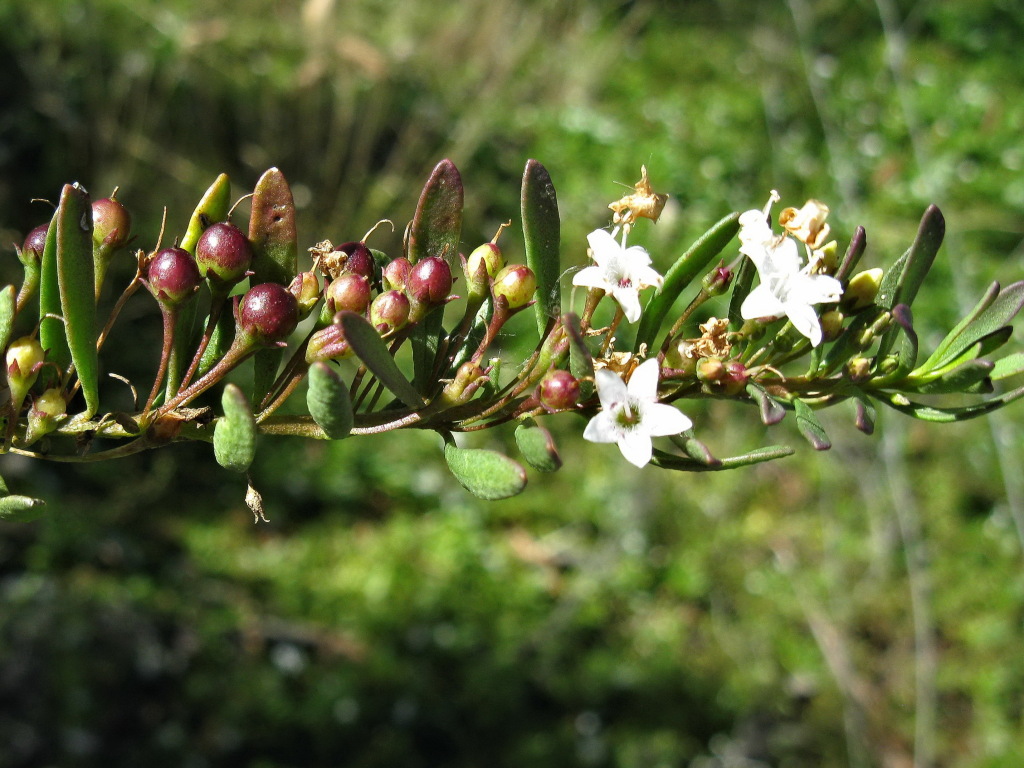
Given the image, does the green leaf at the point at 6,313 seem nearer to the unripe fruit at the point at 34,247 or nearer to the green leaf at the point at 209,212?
the unripe fruit at the point at 34,247

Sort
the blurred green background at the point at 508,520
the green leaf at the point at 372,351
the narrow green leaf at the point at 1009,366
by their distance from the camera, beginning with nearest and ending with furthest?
the green leaf at the point at 372,351
the narrow green leaf at the point at 1009,366
the blurred green background at the point at 508,520

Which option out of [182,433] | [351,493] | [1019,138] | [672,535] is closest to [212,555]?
[351,493]

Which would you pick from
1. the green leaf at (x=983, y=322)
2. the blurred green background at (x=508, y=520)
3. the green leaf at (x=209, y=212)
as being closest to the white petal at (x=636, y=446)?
the green leaf at (x=983, y=322)

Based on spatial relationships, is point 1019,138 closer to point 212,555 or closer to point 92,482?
point 212,555

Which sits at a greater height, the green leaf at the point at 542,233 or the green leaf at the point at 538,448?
the green leaf at the point at 542,233

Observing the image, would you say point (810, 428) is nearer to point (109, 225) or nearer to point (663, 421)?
point (663, 421)

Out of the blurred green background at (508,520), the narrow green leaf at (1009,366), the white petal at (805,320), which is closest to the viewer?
the white petal at (805,320)

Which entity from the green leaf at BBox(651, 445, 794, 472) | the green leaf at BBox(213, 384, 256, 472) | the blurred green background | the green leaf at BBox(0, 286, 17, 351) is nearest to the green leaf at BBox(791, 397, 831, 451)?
the green leaf at BBox(651, 445, 794, 472)
